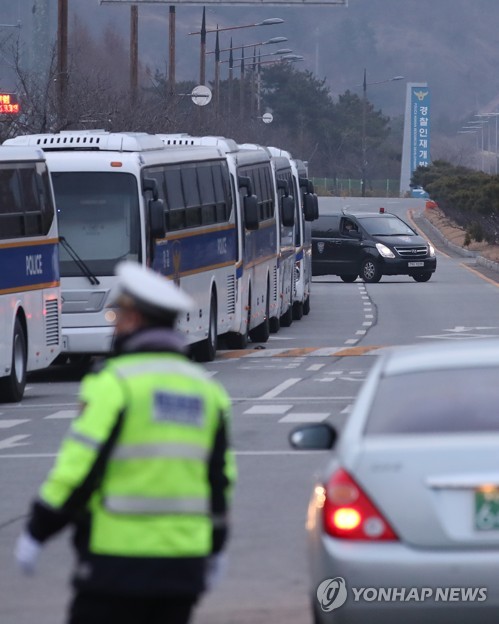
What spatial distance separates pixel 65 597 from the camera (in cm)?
914

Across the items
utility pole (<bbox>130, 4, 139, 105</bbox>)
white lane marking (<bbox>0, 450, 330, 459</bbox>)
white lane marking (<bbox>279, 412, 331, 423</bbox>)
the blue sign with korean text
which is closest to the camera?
white lane marking (<bbox>0, 450, 330, 459</bbox>)

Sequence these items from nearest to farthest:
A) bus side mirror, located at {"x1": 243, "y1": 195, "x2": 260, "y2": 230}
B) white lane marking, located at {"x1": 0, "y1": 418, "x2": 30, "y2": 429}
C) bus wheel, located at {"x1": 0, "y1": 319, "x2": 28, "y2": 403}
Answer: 1. white lane marking, located at {"x1": 0, "y1": 418, "x2": 30, "y2": 429}
2. bus wheel, located at {"x1": 0, "y1": 319, "x2": 28, "y2": 403}
3. bus side mirror, located at {"x1": 243, "y1": 195, "x2": 260, "y2": 230}

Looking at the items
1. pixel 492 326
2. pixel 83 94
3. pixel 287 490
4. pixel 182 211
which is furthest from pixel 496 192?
pixel 287 490

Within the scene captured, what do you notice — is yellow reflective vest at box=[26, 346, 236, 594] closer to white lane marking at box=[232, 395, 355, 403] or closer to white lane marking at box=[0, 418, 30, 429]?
white lane marking at box=[0, 418, 30, 429]

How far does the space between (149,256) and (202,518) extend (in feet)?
57.0

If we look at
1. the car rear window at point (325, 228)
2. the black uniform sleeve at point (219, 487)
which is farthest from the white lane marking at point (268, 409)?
the car rear window at point (325, 228)

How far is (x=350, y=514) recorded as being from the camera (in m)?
6.63

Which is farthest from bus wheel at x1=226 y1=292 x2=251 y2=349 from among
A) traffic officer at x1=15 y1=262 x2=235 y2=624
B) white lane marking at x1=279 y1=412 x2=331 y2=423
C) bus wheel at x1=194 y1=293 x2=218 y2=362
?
traffic officer at x1=15 y1=262 x2=235 y2=624

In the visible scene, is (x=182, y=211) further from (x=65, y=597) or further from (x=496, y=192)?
(x=496, y=192)

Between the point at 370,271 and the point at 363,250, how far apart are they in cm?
80

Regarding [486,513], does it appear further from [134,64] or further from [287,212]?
[134,64]

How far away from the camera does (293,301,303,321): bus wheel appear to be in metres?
35.7

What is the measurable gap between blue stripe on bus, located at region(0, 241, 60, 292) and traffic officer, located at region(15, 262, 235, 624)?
1408cm

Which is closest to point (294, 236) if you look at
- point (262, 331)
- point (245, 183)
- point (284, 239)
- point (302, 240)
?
point (302, 240)
